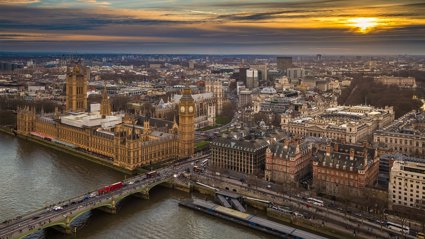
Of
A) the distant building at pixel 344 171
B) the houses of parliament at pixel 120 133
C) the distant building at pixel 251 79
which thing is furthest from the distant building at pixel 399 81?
the distant building at pixel 344 171

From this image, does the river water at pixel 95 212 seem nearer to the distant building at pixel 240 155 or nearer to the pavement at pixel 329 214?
the pavement at pixel 329 214

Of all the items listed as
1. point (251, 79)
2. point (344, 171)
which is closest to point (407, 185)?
point (344, 171)

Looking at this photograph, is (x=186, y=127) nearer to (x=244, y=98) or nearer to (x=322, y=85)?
(x=244, y=98)

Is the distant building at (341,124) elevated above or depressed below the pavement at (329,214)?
above

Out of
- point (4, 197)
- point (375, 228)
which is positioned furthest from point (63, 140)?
point (375, 228)

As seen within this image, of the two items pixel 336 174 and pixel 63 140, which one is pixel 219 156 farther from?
pixel 63 140

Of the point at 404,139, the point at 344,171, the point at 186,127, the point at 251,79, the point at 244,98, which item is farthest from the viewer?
the point at 251,79
